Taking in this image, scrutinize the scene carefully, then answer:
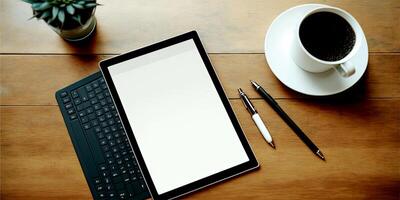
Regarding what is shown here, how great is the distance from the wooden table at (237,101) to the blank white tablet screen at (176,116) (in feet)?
0.14

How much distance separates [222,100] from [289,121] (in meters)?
0.14

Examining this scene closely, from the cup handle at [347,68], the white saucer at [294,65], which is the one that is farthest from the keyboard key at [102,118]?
the cup handle at [347,68]

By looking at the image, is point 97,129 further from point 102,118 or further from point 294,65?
point 294,65

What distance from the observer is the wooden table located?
2.59 feet

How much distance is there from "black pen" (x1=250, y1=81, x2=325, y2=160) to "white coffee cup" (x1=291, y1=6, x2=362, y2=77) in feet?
0.30

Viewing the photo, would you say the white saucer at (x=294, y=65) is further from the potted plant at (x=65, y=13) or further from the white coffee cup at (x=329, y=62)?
the potted plant at (x=65, y=13)

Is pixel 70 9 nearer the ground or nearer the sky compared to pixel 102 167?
nearer the sky

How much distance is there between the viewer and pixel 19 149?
79 centimetres

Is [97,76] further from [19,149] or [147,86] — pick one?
[19,149]

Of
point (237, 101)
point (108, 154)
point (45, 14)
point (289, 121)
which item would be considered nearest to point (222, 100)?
point (237, 101)

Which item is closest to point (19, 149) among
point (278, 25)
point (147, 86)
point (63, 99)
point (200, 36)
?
point (63, 99)

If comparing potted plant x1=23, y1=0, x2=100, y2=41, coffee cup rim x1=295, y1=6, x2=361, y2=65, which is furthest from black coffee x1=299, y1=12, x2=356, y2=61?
potted plant x1=23, y1=0, x2=100, y2=41

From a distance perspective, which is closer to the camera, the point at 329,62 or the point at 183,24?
the point at 329,62

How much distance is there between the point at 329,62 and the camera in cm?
72
